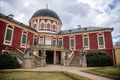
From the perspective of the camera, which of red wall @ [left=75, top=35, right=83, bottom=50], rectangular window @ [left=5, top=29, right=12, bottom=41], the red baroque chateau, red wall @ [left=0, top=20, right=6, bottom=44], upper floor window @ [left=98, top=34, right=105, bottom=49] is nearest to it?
red wall @ [left=0, top=20, right=6, bottom=44]

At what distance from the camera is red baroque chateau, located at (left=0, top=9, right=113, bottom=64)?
750 inches

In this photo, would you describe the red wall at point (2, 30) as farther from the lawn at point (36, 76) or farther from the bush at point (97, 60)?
the bush at point (97, 60)

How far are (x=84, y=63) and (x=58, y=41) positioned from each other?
11734 mm

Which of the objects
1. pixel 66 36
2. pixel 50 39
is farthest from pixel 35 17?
pixel 66 36

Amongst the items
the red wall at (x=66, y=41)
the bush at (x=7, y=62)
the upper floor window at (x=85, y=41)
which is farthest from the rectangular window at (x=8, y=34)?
the upper floor window at (x=85, y=41)

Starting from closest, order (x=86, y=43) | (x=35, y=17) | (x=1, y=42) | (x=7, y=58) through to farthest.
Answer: (x=7, y=58) < (x=1, y=42) < (x=86, y=43) < (x=35, y=17)

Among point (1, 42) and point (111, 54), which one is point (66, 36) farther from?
point (1, 42)

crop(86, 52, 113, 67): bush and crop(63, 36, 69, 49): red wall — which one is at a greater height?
crop(63, 36, 69, 49): red wall

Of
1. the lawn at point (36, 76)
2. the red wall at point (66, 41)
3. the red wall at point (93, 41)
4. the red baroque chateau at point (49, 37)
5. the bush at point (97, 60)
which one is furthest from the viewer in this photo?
the red wall at point (66, 41)

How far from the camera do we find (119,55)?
2172 cm

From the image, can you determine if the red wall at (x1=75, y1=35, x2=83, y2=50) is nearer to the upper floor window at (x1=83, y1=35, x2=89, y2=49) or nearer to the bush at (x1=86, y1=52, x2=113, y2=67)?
the upper floor window at (x1=83, y1=35, x2=89, y2=49)

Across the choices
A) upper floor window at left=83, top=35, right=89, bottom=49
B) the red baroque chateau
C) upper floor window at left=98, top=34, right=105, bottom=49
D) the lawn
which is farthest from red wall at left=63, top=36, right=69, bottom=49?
the lawn

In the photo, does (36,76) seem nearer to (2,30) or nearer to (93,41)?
(2,30)

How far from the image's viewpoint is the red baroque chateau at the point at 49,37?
1905 centimetres
